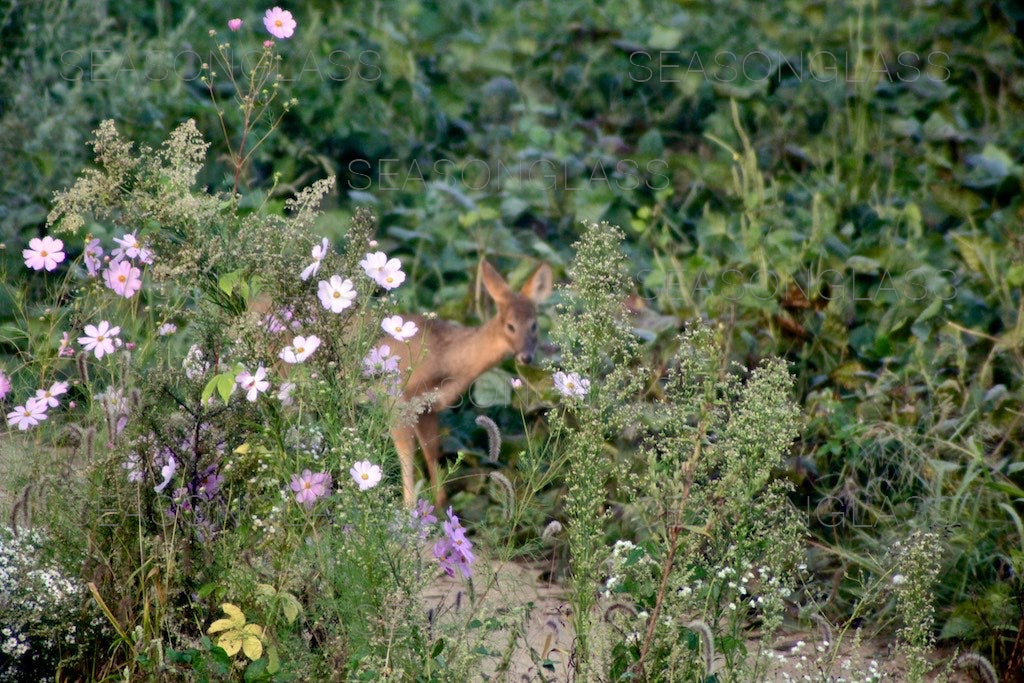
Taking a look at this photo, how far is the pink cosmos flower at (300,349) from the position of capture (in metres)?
3.38

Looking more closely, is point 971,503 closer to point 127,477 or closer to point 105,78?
point 127,477

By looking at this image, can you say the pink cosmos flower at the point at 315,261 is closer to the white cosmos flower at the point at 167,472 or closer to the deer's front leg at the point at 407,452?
the white cosmos flower at the point at 167,472

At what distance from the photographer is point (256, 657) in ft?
11.0

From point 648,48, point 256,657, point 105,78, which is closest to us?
point 256,657

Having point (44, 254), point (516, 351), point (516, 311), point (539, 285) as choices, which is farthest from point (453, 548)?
point (539, 285)

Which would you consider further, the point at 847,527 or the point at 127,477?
the point at 847,527

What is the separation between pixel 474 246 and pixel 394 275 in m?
3.26

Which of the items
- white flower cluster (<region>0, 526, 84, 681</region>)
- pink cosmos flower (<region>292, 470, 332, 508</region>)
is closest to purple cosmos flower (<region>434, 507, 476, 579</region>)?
pink cosmos flower (<region>292, 470, 332, 508</region>)

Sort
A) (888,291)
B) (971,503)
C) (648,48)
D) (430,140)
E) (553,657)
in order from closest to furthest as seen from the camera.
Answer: (553,657) < (971,503) < (888,291) < (430,140) < (648,48)

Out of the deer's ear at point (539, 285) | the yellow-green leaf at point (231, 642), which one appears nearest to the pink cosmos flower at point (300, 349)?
the yellow-green leaf at point (231, 642)

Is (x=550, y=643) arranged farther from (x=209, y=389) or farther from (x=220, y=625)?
(x=209, y=389)

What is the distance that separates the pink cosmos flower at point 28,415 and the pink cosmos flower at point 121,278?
363 mm

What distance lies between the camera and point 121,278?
3809 millimetres

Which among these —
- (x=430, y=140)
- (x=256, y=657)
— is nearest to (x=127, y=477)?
(x=256, y=657)
